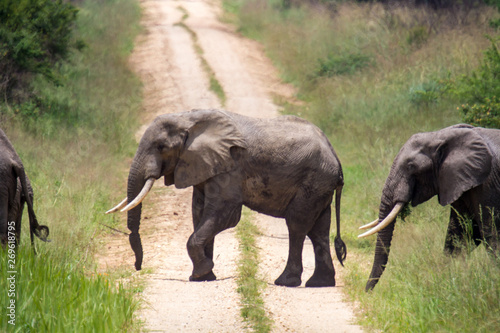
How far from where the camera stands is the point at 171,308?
21.1ft

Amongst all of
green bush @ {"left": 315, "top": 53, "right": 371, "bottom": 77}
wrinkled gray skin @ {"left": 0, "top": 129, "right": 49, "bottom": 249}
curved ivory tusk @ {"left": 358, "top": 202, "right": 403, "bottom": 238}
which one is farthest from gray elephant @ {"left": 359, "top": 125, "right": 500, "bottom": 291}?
green bush @ {"left": 315, "top": 53, "right": 371, "bottom": 77}

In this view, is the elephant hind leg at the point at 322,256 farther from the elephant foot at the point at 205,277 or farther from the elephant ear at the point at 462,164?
the elephant ear at the point at 462,164

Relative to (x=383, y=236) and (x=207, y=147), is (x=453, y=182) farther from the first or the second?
(x=207, y=147)

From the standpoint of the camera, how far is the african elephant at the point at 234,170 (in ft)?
24.8

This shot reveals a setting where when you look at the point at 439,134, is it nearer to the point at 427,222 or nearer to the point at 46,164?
the point at 427,222

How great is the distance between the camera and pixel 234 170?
762cm

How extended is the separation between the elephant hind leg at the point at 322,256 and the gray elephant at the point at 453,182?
0.85 metres

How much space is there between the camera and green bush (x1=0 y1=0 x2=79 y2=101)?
1399cm

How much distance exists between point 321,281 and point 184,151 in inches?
85.1

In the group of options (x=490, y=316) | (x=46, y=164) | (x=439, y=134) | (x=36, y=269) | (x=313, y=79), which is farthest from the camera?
(x=313, y=79)

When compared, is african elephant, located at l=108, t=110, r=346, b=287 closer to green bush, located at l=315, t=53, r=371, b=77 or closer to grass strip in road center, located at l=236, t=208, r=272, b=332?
grass strip in road center, located at l=236, t=208, r=272, b=332

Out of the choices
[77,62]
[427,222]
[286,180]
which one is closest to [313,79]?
[77,62]

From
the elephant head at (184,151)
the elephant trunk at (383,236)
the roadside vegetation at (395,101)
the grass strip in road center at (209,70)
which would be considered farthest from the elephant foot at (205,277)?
the grass strip in road center at (209,70)

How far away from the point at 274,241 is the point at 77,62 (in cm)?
1151
